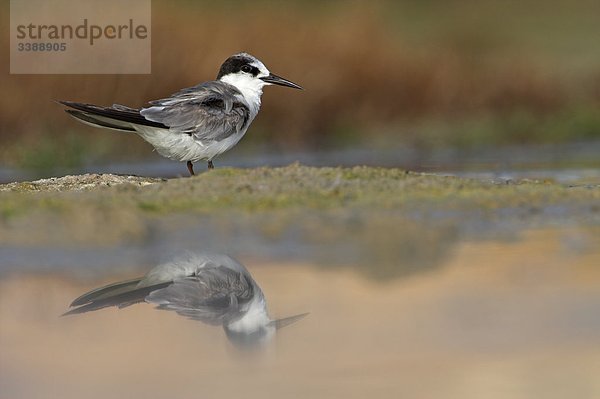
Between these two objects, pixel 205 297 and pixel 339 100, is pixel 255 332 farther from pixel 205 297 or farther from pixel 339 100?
pixel 339 100

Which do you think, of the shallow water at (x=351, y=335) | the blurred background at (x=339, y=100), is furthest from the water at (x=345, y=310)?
the blurred background at (x=339, y=100)

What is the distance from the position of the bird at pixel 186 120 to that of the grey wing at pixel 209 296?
3.17 meters

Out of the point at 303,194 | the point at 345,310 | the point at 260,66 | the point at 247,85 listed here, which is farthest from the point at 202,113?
the point at 345,310

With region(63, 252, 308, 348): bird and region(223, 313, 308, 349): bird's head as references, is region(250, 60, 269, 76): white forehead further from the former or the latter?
region(223, 313, 308, 349): bird's head

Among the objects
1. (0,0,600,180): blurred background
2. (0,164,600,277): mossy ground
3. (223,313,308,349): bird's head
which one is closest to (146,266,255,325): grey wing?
(223,313,308,349): bird's head

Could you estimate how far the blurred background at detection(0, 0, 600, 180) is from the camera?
12.9m

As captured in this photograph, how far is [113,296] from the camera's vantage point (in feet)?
16.3

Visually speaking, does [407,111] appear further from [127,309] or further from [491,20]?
[127,309]

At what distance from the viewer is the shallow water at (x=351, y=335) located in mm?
3648

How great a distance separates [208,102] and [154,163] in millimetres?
4053

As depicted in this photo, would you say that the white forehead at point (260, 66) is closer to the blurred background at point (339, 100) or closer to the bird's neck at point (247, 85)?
the bird's neck at point (247, 85)

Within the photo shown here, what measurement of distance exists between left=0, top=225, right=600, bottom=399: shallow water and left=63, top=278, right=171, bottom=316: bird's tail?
8cm

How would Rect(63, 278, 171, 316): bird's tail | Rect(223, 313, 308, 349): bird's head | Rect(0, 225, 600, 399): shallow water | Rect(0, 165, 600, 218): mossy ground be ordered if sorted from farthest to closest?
1. Rect(0, 165, 600, 218): mossy ground
2. Rect(63, 278, 171, 316): bird's tail
3. Rect(223, 313, 308, 349): bird's head
4. Rect(0, 225, 600, 399): shallow water

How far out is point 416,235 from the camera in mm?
6266
